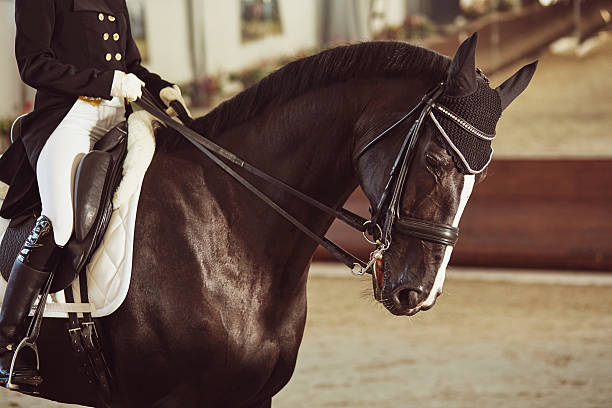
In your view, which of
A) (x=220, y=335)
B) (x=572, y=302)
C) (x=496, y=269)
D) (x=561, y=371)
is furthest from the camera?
(x=496, y=269)

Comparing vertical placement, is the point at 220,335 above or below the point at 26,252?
below

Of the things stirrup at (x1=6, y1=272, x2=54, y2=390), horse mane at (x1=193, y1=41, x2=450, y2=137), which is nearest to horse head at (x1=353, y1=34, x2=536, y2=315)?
horse mane at (x1=193, y1=41, x2=450, y2=137)

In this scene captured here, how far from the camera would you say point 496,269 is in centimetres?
671

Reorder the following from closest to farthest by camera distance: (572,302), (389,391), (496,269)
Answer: (389,391), (572,302), (496,269)

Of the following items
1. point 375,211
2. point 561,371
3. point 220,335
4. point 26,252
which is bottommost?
point 561,371

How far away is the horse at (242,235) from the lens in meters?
2.06

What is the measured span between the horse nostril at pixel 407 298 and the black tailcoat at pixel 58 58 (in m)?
1.00

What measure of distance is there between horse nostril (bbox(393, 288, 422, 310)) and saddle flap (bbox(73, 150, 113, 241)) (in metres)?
0.85

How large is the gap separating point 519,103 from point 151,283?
5.31m

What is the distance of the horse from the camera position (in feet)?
6.77

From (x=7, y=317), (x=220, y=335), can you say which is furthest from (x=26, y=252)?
(x=220, y=335)

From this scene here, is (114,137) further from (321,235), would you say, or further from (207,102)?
(207,102)

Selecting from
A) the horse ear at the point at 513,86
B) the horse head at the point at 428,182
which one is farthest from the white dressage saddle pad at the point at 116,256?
the horse ear at the point at 513,86

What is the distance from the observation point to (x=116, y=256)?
→ 6.99ft
